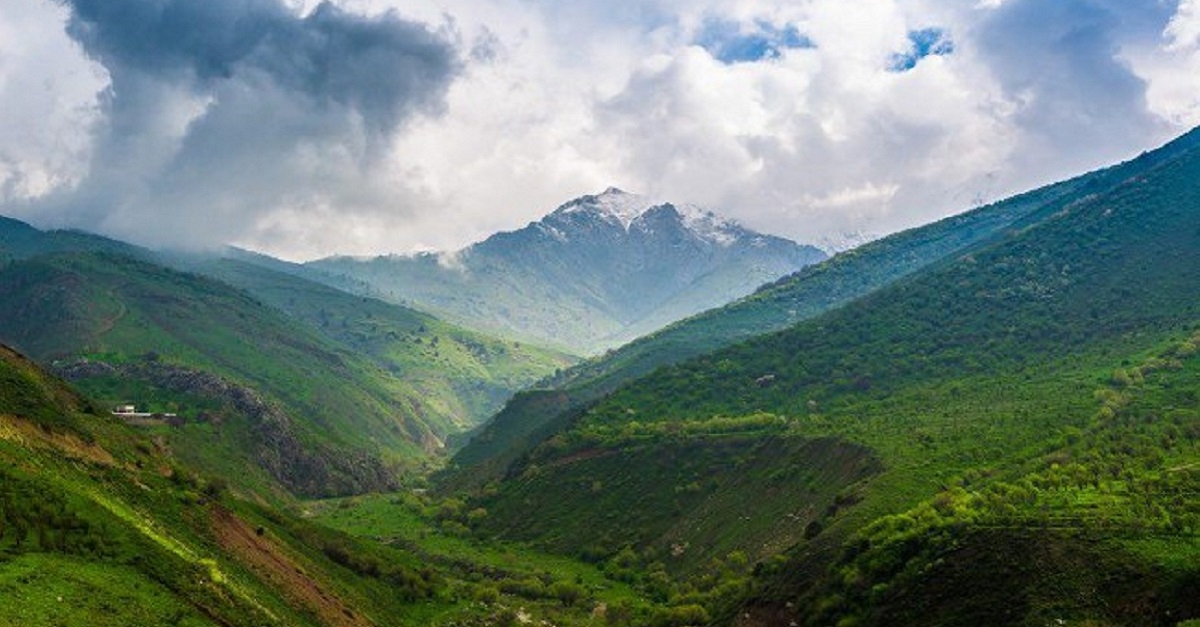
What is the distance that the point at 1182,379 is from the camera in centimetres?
11750

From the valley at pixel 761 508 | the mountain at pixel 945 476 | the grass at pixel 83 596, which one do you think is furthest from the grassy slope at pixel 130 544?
the mountain at pixel 945 476

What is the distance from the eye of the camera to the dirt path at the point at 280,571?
7600cm

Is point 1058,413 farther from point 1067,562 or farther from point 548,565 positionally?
point 548,565

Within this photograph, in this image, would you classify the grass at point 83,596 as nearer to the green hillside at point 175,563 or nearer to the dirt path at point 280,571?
the green hillside at point 175,563

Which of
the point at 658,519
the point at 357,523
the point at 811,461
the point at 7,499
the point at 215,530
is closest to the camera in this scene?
the point at 7,499

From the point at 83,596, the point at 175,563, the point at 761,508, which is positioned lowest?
the point at 761,508

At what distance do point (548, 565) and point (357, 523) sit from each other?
60.1 m

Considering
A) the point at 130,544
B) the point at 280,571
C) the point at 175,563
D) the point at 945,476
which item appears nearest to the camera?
the point at 130,544

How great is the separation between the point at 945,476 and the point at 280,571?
73.4 metres

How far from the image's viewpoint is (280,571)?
261 ft

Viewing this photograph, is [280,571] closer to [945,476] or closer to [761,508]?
[761,508]

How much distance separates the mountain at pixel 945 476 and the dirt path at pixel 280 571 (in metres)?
38.0

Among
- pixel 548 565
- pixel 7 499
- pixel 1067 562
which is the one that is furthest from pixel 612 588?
pixel 7 499

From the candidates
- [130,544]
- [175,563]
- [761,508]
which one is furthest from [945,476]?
[130,544]
